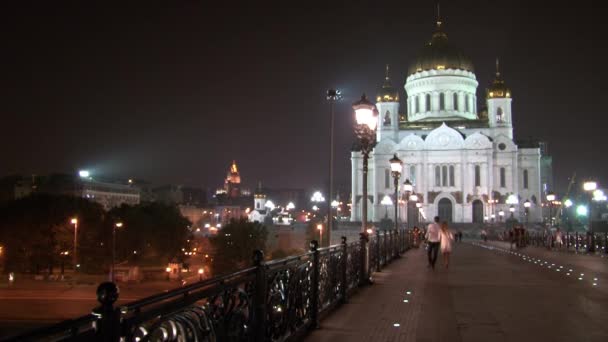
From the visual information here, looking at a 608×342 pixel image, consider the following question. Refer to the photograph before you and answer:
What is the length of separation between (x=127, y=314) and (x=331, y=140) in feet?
70.2

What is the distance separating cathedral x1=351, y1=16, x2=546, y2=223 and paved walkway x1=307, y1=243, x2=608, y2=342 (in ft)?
213

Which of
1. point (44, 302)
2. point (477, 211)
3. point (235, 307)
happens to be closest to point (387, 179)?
point (477, 211)

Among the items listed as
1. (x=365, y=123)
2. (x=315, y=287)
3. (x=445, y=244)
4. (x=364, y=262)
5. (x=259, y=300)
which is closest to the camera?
(x=259, y=300)

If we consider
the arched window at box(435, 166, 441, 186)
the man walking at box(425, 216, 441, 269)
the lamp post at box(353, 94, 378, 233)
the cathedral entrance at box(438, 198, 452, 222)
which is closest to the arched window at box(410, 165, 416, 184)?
the arched window at box(435, 166, 441, 186)

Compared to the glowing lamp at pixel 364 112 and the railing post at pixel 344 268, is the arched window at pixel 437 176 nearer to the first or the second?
the glowing lamp at pixel 364 112

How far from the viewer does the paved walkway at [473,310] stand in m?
8.86

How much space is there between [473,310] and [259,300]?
558 cm

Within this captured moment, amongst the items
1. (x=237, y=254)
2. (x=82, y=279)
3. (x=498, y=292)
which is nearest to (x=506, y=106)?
(x=237, y=254)

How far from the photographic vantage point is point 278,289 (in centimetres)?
771

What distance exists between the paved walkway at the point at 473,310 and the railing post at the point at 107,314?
5052 millimetres

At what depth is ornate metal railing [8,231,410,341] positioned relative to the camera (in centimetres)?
374

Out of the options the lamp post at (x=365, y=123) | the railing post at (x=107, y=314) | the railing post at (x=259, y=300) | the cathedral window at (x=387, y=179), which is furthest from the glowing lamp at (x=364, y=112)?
the cathedral window at (x=387, y=179)

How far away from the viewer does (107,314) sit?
12.3 ft

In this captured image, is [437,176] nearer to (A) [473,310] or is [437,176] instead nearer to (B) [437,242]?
(B) [437,242]
